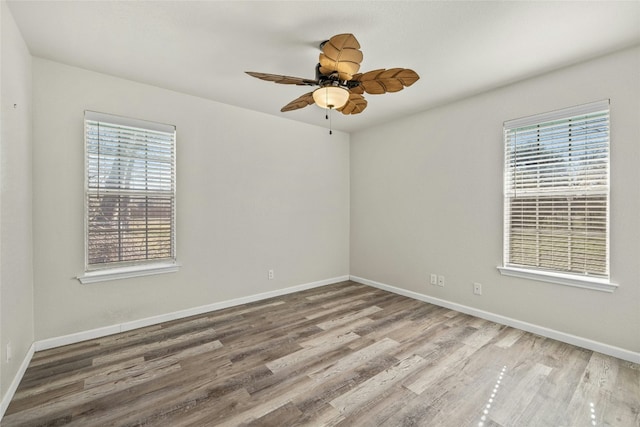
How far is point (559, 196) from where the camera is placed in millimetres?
2777

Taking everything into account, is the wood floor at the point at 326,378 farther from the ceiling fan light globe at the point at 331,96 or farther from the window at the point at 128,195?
the ceiling fan light globe at the point at 331,96

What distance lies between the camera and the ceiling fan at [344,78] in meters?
1.86

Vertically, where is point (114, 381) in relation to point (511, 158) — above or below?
below

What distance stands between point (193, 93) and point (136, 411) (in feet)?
10.1

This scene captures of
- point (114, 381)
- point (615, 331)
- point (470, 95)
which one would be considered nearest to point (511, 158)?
point (470, 95)

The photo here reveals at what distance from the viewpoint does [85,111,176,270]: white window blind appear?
283 centimetres

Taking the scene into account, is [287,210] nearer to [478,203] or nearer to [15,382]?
[478,203]

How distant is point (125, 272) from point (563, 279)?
4345mm

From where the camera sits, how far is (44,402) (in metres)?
1.90

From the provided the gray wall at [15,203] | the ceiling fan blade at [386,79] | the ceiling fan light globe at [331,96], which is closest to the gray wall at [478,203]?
the ceiling fan blade at [386,79]

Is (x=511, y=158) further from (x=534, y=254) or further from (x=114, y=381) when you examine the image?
(x=114, y=381)

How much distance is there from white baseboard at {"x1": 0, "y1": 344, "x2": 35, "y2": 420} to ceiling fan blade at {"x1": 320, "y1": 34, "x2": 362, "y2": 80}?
3019 mm

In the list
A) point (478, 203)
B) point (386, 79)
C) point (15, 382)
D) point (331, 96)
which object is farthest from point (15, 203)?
point (478, 203)

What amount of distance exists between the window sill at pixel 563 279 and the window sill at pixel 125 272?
12.3 ft
